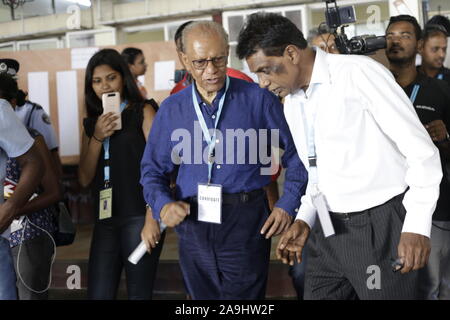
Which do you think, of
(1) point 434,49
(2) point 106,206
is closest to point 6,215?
(2) point 106,206

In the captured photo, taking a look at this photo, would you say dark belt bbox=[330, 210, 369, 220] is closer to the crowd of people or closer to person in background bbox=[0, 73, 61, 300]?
the crowd of people

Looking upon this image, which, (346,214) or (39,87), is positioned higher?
(39,87)

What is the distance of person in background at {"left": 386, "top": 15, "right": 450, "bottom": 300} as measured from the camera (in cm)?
225

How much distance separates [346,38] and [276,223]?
2.61 feet

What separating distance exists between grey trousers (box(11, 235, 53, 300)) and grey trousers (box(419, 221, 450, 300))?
152cm

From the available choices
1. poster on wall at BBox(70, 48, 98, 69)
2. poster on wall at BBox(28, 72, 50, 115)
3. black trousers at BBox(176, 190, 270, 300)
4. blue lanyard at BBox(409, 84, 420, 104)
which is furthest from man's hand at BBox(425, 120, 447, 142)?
poster on wall at BBox(28, 72, 50, 115)

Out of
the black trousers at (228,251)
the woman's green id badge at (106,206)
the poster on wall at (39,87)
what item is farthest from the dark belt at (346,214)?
the poster on wall at (39,87)

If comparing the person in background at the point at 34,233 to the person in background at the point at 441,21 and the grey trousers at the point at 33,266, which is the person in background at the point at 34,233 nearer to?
the grey trousers at the point at 33,266

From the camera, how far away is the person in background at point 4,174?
1.70 meters

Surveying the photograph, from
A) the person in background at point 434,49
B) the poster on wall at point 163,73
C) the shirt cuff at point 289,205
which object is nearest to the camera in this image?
the shirt cuff at point 289,205

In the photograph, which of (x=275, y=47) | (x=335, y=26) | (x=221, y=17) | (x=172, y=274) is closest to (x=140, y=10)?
(x=221, y=17)

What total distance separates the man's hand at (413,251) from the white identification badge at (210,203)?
55 cm

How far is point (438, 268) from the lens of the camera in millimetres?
2381

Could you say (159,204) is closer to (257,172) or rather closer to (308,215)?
(257,172)
